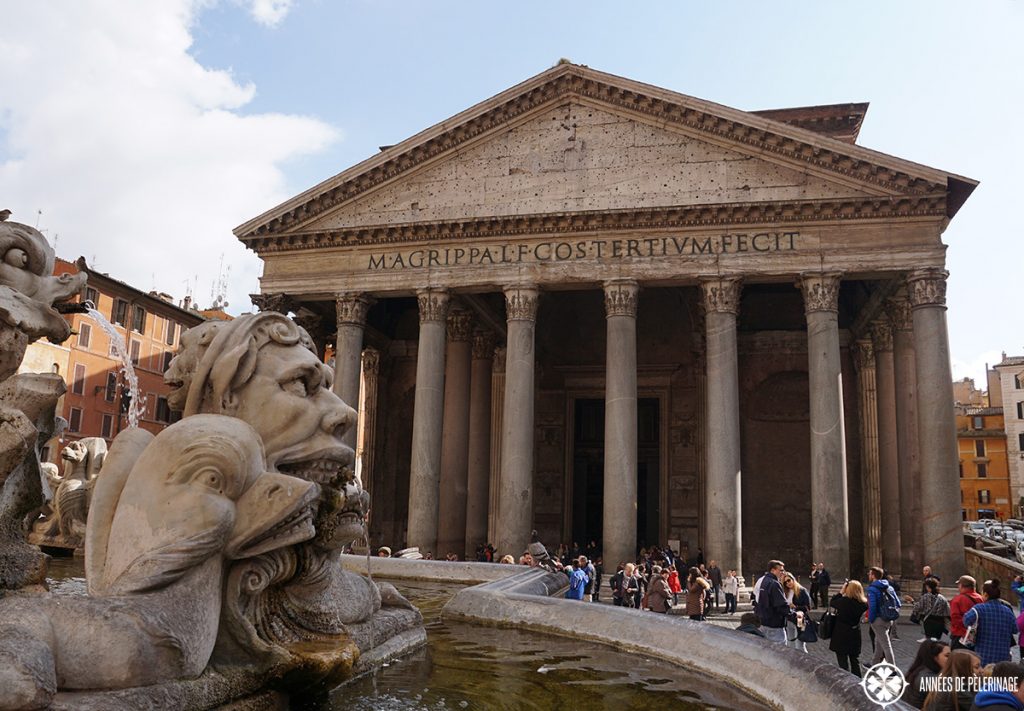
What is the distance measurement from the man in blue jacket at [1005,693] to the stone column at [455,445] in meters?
15.2

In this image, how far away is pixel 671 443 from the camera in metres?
22.1

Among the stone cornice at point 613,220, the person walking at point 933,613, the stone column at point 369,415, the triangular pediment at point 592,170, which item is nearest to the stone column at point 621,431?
the stone cornice at point 613,220

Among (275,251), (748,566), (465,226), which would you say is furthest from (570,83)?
(748,566)

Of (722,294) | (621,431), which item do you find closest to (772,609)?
(621,431)

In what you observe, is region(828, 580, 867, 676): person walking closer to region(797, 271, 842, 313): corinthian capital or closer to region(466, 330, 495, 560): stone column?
region(797, 271, 842, 313): corinthian capital

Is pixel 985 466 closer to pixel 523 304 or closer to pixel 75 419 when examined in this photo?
pixel 523 304

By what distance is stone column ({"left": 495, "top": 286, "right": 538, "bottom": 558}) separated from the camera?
1602 cm

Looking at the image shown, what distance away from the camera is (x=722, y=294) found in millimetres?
15992

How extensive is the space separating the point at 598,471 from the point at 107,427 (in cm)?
1797

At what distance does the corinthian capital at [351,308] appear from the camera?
18.0 metres

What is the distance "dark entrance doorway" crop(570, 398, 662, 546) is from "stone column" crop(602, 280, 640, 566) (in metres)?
6.74

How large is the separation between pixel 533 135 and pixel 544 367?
26.1 feet

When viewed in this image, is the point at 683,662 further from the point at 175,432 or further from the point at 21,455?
the point at 21,455

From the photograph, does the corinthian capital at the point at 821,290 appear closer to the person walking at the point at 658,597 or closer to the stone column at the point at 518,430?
the stone column at the point at 518,430
